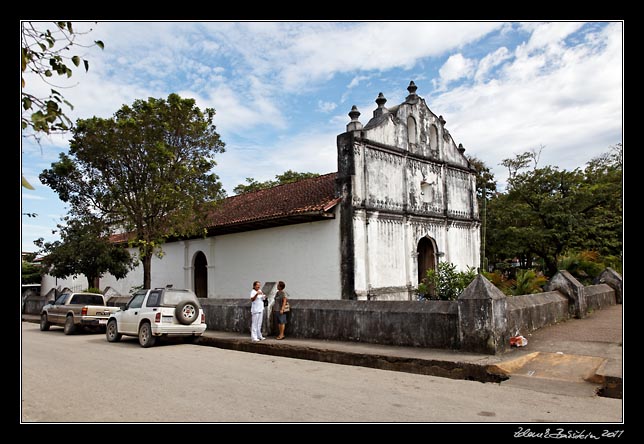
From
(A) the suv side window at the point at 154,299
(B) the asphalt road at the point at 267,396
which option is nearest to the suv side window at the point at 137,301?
(A) the suv side window at the point at 154,299

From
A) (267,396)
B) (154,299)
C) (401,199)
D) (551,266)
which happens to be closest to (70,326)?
(154,299)

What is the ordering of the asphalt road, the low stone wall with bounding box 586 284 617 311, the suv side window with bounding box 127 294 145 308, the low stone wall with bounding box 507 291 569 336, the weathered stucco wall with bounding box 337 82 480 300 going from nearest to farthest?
1. the asphalt road
2. the low stone wall with bounding box 507 291 569 336
3. the suv side window with bounding box 127 294 145 308
4. the low stone wall with bounding box 586 284 617 311
5. the weathered stucco wall with bounding box 337 82 480 300

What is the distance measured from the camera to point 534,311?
39.0 feet

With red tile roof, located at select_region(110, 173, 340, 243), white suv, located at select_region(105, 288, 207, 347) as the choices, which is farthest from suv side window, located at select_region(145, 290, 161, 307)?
red tile roof, located at select_region(110, 173, 340, 243)

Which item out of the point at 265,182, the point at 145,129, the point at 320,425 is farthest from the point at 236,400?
the point at 265,182

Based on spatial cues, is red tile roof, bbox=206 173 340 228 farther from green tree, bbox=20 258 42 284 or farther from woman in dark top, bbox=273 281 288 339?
green tree, bbox=20 258 42 284

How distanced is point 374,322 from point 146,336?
6099 millimetres

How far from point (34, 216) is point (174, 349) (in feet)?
15.1

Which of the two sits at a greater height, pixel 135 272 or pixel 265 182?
pixel 265 182

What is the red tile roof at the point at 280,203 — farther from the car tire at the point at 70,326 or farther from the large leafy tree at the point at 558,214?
the large leafy tree at the point at 558,214

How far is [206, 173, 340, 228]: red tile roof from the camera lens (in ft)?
58.7

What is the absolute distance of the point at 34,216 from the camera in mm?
10492

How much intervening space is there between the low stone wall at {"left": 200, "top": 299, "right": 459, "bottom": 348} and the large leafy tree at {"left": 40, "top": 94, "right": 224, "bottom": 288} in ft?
21.0

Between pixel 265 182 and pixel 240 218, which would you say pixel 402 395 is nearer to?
pixel 240 218
